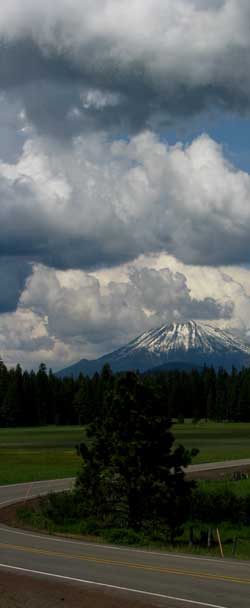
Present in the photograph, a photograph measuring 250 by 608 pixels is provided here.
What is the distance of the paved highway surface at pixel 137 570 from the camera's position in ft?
65.3

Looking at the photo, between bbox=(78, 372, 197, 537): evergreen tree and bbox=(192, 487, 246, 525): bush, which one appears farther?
bbox=(192, 487, 246, 525): bush

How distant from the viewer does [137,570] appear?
80.3 feet

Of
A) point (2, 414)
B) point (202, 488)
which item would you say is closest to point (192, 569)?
point (202, 488)

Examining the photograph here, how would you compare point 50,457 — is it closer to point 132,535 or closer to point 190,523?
point 190,523

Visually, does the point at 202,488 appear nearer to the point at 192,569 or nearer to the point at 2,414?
the point at 192,569

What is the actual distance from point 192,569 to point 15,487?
3660cm

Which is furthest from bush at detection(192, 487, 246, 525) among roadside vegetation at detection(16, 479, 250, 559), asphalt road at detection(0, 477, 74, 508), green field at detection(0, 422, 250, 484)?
green field at detection(0, 422, 250, 484)

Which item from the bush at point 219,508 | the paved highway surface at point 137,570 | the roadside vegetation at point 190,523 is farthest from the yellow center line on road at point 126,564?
the bush at point 219,508

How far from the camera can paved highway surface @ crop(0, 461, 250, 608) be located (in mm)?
19891

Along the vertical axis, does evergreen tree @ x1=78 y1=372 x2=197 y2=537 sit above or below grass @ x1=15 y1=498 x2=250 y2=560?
above

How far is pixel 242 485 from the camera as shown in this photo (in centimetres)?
6134

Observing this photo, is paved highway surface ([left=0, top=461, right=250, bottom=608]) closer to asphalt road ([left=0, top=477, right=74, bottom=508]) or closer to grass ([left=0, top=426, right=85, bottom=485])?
asphalt road ([left=0, top=477, right=74, bottom=508])

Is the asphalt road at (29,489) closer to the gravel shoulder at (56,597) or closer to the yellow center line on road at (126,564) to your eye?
the yellow center line on road at (126,564)

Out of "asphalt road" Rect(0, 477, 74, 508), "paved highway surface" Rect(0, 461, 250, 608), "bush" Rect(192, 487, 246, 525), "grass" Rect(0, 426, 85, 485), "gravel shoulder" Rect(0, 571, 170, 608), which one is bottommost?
"gravel shoulder" Rect(0, 571, 170, 608)
